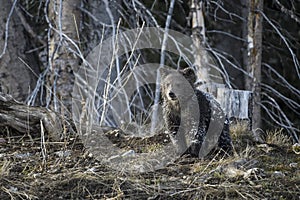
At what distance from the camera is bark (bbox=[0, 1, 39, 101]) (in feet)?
23.1

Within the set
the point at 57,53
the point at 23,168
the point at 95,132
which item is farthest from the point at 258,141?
the point at 57,53

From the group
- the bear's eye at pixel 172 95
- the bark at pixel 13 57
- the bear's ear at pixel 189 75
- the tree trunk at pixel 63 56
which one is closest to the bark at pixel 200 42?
the tree trunk at pixel 63 56

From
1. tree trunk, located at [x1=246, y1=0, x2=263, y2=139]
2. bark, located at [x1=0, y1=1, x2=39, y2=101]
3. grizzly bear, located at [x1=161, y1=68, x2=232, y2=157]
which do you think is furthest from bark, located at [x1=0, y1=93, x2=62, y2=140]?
tree trunk, located at [x1=246, y1=0, x2=263, y2=139]

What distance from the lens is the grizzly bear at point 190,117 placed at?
4023 millimetres

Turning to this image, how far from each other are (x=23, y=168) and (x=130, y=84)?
15.6 ft

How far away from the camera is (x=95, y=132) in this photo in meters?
4.62

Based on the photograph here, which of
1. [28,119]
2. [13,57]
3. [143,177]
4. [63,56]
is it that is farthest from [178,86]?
[13,57]

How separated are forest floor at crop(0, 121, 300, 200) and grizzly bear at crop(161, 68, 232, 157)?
140mm

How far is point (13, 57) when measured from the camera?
7168 millimetres

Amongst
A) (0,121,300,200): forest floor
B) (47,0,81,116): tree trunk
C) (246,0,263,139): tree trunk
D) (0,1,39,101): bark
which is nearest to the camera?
(0,121,300,200): forest floor

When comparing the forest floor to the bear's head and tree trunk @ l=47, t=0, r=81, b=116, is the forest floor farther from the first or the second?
tree trunk @ l=47, t=0, r=81, b=116

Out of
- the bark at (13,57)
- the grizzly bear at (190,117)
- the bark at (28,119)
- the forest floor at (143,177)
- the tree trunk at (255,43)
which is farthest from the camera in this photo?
the bark at (13,57)

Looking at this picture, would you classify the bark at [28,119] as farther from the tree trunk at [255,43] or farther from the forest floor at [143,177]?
the tree trunk at [255,43]

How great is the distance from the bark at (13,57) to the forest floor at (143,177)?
306cm
